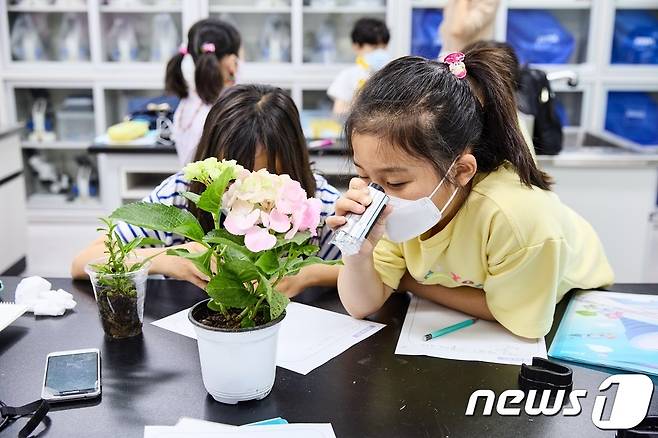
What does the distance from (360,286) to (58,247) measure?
9.80 ft

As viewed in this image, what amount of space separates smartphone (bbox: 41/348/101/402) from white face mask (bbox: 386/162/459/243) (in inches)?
19.6

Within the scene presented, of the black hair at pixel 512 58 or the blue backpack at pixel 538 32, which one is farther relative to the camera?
the blue backpack at pixel 538 32

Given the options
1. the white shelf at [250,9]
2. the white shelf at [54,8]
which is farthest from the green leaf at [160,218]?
the white shelf at [54,8]

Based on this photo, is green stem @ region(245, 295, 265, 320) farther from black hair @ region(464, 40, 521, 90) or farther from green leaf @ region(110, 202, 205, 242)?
black hair @ region(464, 40, 521, 90)

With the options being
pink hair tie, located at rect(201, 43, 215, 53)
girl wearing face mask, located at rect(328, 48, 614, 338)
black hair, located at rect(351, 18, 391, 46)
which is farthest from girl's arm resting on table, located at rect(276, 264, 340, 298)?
black hair, located at rect(351, 18, 391, 46)

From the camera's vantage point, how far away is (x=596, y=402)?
908 mm

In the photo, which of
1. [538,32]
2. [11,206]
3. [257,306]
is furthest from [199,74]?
[538,32]

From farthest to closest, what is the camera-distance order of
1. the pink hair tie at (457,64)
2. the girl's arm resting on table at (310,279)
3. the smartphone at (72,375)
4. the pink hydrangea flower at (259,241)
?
1. the girl's arm resting on table at (310,279)
2. the pink hair tie at (457,64)
3. the smartphone at (72,375)
4. the pink hydrangea flower at (259,241)

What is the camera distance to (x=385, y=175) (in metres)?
1.07

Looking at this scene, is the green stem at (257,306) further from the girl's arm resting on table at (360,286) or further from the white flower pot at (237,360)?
the girl's arm resting on table at (360,286)

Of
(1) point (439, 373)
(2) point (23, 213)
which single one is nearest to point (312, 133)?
(2) point (23, 213)

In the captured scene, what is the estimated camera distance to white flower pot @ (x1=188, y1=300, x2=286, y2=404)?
0.87 metres

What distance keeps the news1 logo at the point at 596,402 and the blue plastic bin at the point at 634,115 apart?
351 cm

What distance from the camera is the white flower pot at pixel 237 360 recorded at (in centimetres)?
87
